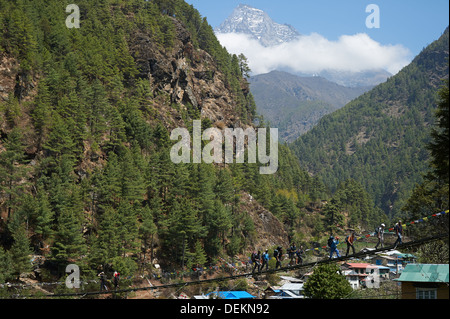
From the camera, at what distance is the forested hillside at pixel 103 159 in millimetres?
43344

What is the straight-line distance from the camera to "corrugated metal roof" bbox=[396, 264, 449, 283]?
18.4 meters

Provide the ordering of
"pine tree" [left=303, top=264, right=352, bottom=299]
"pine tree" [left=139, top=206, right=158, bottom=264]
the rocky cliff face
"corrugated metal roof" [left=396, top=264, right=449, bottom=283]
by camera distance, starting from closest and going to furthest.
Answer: "corrugated metal roof" [left=396, top=264, right=449, bottom=283] < "pine tree" [left=303, top=264, right=352, bottom=299] < "pine tree" [left=139, top=206, right=158, bottom=264] < the rocky cliff face

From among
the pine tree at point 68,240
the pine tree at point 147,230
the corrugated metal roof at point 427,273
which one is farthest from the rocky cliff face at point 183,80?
the corrugated metal roof at point 427,273

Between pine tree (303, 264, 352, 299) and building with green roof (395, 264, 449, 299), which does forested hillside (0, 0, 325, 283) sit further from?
building with green roof (395, 264, 449, 299)

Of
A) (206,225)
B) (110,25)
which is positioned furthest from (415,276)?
(110,25)

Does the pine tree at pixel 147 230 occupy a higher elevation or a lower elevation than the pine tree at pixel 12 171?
lower

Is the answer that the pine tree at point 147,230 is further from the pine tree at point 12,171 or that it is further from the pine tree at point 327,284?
the pine tree at point 327,284

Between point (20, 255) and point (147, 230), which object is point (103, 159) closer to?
point (147, 230)

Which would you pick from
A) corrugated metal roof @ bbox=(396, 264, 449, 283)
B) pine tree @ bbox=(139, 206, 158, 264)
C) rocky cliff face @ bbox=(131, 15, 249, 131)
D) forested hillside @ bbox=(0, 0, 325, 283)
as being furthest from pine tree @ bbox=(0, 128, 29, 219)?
corrugated metal roof @ bbox=(396, 264, 449, 283)

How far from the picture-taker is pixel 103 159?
2333 inches

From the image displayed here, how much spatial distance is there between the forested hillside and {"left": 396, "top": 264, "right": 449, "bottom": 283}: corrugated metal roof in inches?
1179

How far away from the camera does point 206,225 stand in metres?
59.4

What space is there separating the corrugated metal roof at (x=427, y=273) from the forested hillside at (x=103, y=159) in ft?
98.3
